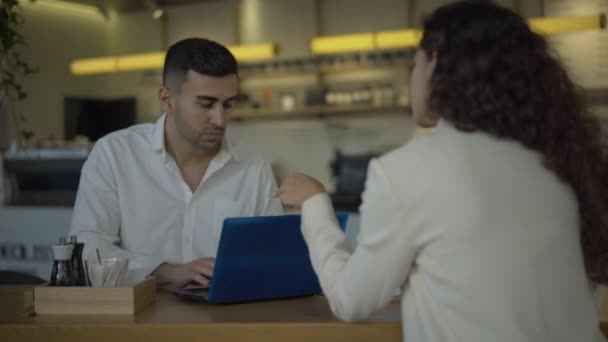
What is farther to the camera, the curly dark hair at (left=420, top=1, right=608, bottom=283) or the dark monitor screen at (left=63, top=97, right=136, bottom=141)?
the dark monitor screen at (left=63, top=97, right=136, bottom=141)

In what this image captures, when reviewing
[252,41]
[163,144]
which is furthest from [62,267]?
[252,41]

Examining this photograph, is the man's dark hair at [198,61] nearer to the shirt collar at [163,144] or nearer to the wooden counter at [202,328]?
the shirt collar at [163,144]

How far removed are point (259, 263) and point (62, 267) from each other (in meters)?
0.45

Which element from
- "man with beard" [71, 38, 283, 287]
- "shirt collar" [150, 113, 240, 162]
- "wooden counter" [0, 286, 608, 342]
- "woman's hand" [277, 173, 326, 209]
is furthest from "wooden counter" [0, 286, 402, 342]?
"shirt collar" [150, 113, 240, 162]

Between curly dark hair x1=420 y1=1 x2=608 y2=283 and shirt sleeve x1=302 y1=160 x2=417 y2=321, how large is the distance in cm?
18

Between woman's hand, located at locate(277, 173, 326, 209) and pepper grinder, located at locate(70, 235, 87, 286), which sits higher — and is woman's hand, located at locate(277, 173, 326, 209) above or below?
above

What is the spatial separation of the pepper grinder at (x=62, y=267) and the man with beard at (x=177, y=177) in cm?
40

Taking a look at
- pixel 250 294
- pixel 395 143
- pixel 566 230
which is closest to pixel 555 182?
pixel 566 230

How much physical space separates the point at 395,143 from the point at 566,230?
20.0 ft

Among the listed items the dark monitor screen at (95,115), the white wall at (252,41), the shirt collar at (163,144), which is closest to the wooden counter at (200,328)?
the shirt collar at (163,144)

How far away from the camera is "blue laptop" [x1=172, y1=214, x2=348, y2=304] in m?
1.58

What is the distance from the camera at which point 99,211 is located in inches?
84.4

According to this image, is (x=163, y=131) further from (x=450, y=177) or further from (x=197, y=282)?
(x=450, y=177)

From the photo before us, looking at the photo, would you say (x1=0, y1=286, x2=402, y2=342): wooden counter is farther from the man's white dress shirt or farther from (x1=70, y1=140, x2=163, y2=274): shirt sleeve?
the man's white dress shirt
